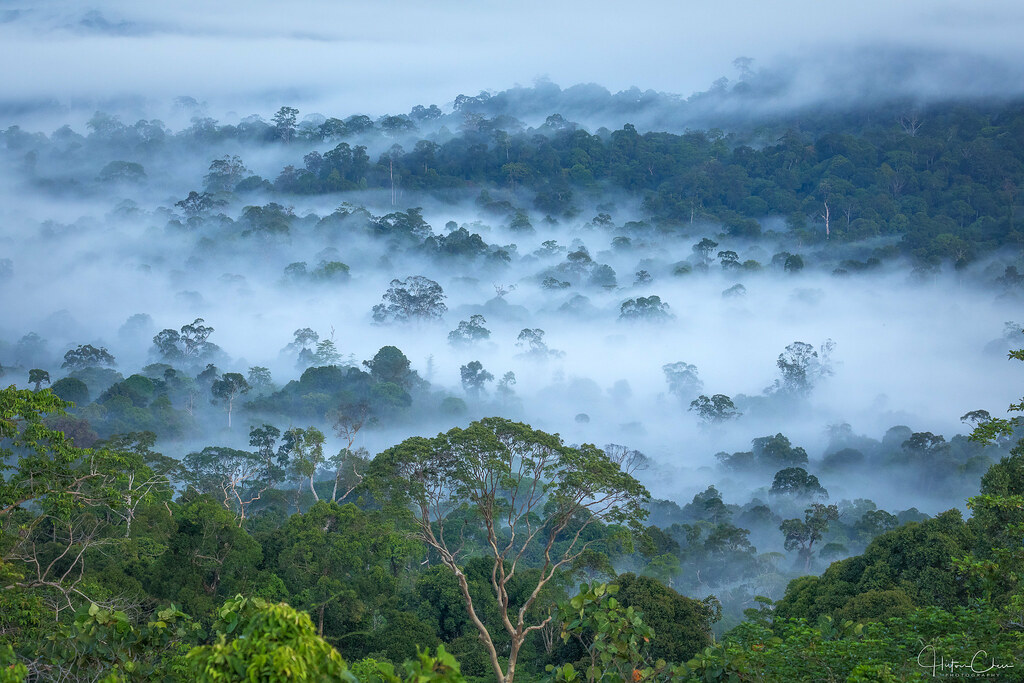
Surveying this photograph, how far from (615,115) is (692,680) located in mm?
170341

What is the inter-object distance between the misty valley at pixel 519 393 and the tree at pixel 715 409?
45cm

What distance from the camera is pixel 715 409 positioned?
7256 cm

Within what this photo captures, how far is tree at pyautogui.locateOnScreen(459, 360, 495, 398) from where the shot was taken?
75938 mm

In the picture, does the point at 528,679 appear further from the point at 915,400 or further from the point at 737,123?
the point at 737,123

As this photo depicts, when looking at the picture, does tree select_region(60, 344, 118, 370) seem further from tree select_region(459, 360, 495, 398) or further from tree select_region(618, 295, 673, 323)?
tree select_region(618, 295, 673, 323)

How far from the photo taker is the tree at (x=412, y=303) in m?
88.1

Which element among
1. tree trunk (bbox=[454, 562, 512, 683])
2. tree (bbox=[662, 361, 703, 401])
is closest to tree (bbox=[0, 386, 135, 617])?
tree trunk (bbox=[454, 562, 512, 683])

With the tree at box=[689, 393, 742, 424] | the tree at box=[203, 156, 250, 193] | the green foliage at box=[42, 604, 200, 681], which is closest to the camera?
the green foliage at box=[42, 604, 200, 681]

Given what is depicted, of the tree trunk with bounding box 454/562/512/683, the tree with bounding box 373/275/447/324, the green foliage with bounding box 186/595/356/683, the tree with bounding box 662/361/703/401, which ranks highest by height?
the green foliage with bounding box 186/595/356/683

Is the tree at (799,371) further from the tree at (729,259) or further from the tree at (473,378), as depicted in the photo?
the tree at (473,378)

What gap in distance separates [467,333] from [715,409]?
27597 mm

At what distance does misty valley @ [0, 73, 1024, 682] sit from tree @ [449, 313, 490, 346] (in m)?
0.30

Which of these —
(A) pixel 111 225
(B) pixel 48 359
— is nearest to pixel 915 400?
(B) pixel 48 359

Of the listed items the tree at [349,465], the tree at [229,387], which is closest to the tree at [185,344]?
the tree at [229,387]
